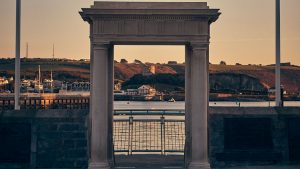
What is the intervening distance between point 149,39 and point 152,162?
414 centimetres

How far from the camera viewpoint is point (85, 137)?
16438 mm

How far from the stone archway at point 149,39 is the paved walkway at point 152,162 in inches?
38.2

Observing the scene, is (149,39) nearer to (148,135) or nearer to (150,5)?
(150,5)

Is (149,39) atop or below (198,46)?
atop

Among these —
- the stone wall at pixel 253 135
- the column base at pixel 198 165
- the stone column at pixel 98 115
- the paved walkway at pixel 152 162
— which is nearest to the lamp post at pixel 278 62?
the stone wall at pixel 253 135

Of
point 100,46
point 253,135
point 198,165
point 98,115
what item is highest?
point 100,46

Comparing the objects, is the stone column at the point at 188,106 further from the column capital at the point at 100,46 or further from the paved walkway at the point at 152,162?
the column capital at the point at 100,46

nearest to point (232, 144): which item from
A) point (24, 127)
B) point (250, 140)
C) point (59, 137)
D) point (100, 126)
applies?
point (250, 140)

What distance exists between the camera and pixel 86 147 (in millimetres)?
16422

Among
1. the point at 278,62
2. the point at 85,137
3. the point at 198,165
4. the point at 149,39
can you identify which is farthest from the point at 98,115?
the point at 278,62

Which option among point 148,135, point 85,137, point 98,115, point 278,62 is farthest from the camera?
point 148,135

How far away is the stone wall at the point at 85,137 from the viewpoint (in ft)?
53.9

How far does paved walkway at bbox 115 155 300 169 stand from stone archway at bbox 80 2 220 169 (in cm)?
97

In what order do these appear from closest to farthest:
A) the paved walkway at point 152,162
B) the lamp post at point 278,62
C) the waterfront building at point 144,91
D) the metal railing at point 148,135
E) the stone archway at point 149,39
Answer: the stone archway at point 149,39
the paved walkway at point 152,162
the lamp post at point 278,62
the metal railing at point 148,135
the waterfront building at point 144,91
